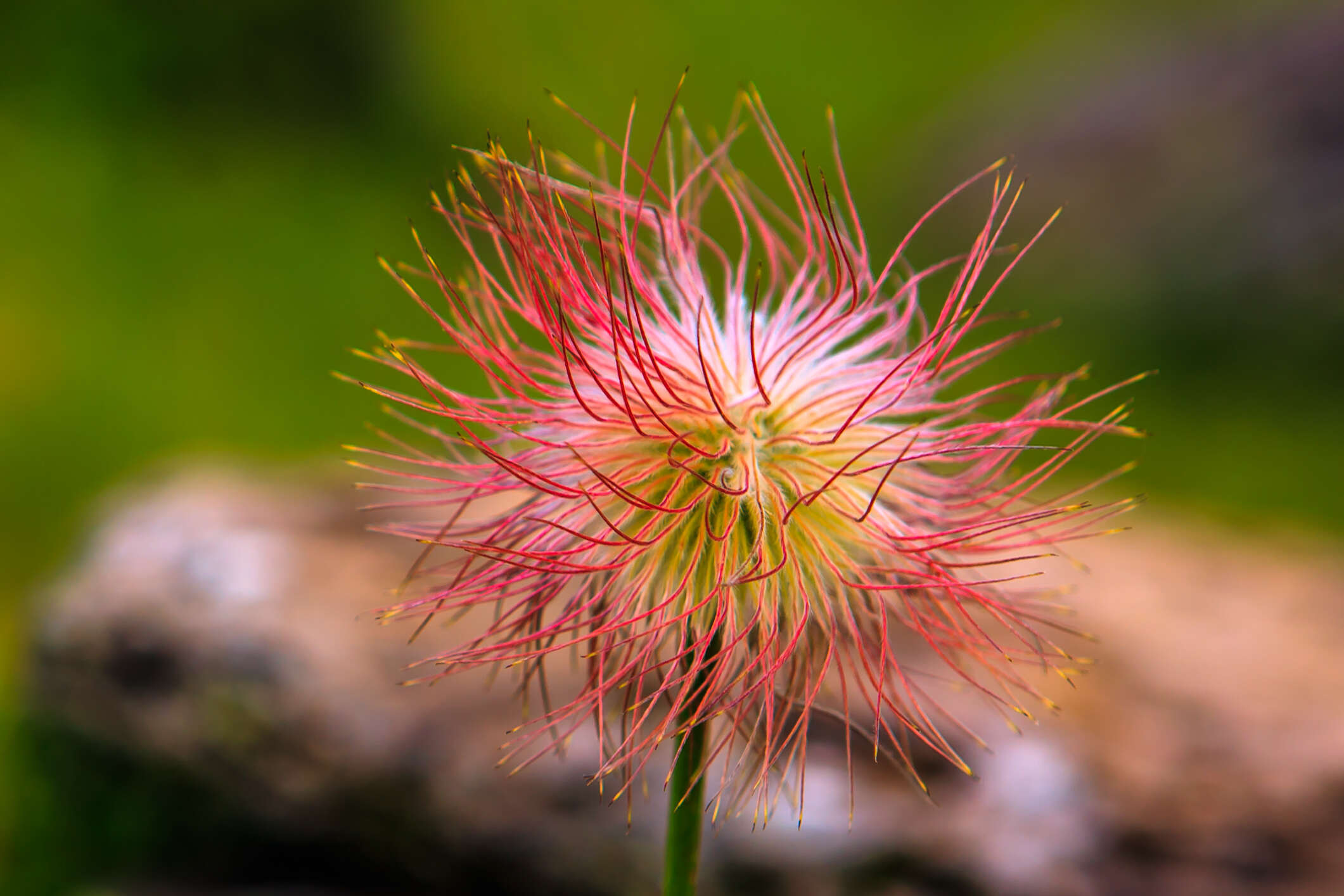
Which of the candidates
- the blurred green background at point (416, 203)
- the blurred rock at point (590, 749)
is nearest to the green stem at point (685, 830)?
the blurred rock at point (590, 749)

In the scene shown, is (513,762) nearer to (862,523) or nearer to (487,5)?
(862,523)

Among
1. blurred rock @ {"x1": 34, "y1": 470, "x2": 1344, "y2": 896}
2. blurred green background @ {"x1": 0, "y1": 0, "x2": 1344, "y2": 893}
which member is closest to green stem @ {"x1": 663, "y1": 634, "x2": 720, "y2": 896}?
blurred rock @ {"x1": 34, "y1": 470, "x2": 1344, "y2": 896}

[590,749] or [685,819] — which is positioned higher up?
[590,749]

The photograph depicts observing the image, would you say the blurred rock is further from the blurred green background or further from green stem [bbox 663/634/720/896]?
the blurred green background

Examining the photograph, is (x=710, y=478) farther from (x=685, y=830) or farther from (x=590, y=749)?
(x=590, y=749)

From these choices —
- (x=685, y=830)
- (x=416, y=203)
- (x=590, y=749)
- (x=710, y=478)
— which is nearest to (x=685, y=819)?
(x=685, y=830)

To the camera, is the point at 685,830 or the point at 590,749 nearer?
the point at 685,830
